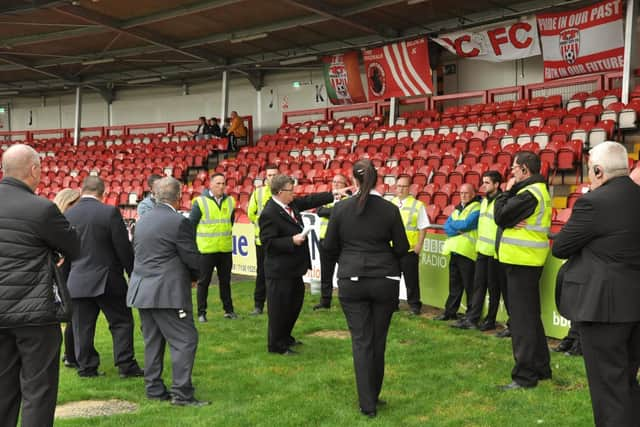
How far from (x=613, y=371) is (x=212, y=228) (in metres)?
5.70

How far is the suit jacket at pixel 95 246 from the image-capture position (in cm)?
604

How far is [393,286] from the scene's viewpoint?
201 inches

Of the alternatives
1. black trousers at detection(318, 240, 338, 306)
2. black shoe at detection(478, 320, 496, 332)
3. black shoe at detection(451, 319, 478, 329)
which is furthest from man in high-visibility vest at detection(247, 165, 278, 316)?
black shoe at detection(478, 320, 496, 332)

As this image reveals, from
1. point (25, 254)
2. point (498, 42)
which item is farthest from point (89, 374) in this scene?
point (498, 42)

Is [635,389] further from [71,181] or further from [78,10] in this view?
[71,181]

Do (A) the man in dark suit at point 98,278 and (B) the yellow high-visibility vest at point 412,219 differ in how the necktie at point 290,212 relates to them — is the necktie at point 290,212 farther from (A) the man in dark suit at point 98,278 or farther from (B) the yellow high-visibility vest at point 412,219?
(B) the yellow high-visibility vest at point 412,219

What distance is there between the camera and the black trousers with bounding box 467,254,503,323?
7406mm

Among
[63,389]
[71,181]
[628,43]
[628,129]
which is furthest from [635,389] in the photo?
[71,181]

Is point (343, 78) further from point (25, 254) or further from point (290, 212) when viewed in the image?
point (25, 254)

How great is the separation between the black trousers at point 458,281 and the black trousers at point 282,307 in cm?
216

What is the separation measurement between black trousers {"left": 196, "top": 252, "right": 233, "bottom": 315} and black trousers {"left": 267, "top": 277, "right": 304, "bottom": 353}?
1.94 metres

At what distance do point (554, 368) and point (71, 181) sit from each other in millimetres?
19445

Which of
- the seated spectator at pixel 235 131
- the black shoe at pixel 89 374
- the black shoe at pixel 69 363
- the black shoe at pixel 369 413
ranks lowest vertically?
the black shoe at pixel 369 413

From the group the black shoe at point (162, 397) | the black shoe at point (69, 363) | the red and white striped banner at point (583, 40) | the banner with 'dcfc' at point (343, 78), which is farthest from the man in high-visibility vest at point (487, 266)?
the banner with 'dcfc' at point (343, 78)
